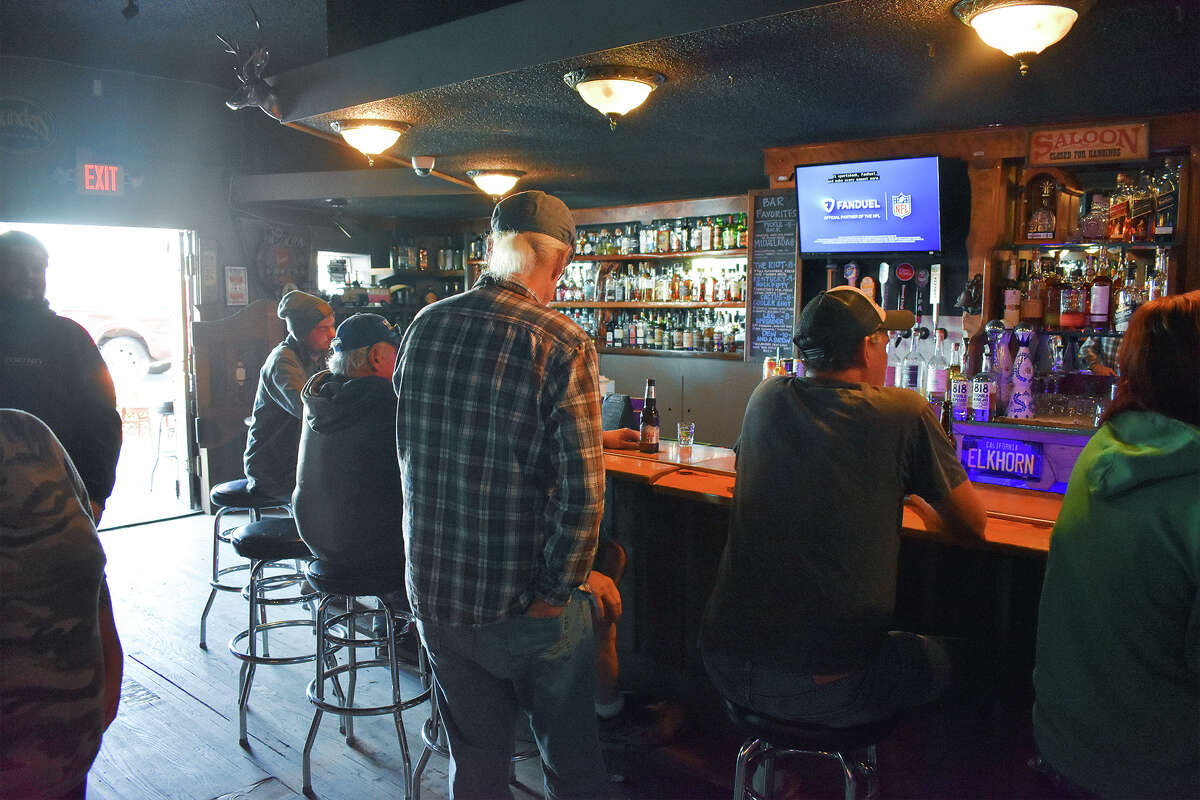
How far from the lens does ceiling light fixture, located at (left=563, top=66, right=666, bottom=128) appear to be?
331cm

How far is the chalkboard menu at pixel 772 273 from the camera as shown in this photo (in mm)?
5164

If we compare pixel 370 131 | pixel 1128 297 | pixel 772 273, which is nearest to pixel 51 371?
pixel 370 131

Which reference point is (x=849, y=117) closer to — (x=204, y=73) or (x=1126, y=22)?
(x=1126, y=22)

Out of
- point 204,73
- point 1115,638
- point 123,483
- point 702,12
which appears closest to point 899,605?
point 1115,638

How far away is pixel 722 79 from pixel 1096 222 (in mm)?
1880

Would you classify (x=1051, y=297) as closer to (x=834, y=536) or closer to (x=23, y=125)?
(x=834, y=536)

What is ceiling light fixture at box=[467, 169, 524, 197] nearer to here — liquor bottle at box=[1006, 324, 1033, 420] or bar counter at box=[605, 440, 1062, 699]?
bar counter at box=[605, 440, 1062, 699]

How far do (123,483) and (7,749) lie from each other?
7044 millimetres

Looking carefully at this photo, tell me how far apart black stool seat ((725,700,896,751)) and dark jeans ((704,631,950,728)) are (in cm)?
1

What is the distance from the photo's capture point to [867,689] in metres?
1.76

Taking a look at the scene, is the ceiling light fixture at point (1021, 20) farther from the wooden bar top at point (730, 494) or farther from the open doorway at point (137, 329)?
the open doorway at point (137, 329)

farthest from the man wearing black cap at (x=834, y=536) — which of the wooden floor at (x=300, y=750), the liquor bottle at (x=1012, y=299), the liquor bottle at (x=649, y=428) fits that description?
the liquor bottle at (x=1012, y=299)

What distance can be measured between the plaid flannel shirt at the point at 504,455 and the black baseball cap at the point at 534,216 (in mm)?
174

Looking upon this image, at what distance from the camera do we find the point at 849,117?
4145 mm
